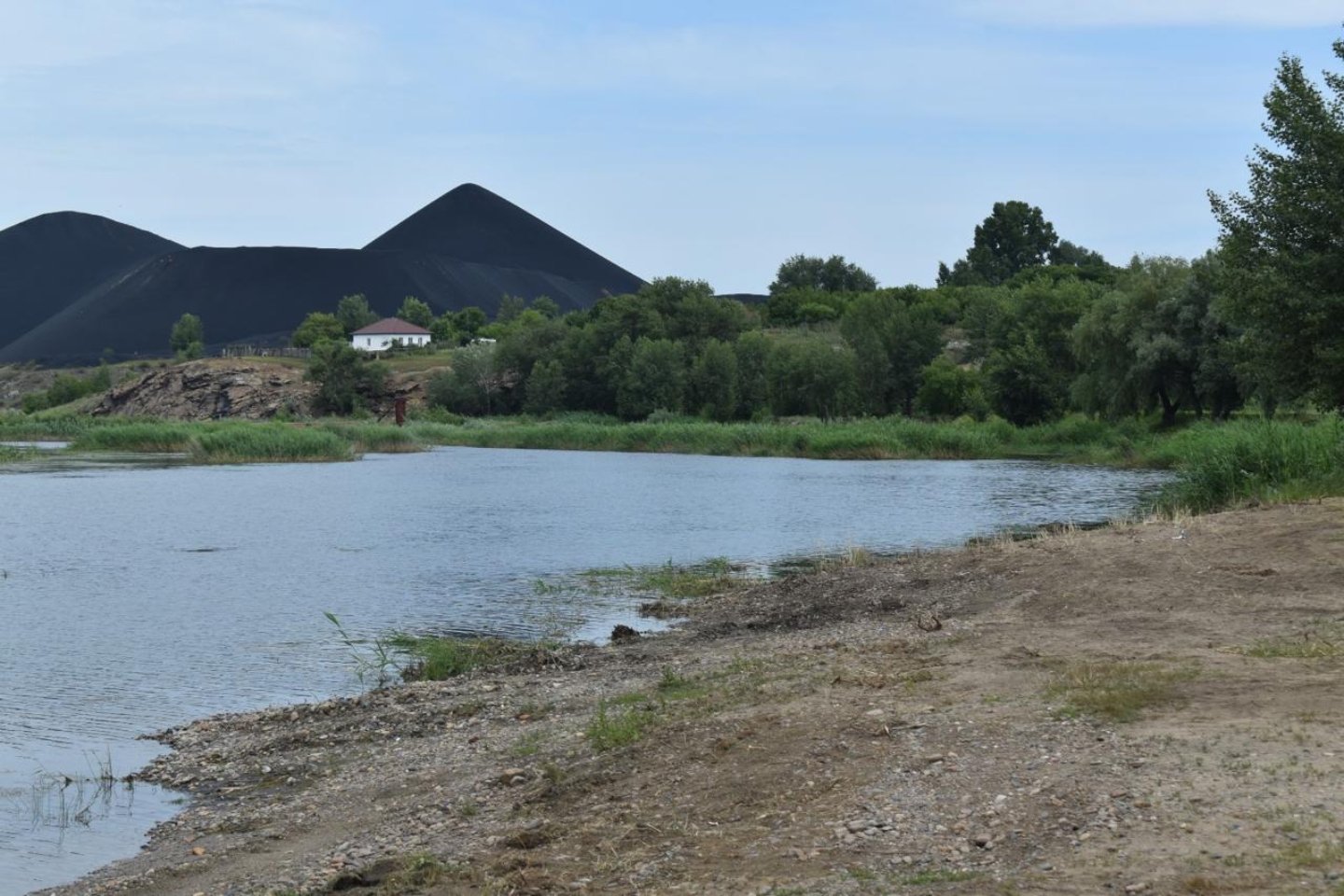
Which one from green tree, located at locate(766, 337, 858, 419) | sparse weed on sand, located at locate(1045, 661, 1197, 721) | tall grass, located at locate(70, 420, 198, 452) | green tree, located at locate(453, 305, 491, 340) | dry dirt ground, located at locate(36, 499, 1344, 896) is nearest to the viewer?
dry dirt ground, located at locate(36, 499, 1344, 896)

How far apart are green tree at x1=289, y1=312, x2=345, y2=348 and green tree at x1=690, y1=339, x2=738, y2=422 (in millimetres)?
88192

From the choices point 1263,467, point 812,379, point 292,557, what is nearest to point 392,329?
point 812,379

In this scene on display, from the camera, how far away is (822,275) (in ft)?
618

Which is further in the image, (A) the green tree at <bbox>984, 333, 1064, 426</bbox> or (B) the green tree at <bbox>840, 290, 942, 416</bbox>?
(B) the green tree at <bbox>840, 290, 942, 416</bbox>

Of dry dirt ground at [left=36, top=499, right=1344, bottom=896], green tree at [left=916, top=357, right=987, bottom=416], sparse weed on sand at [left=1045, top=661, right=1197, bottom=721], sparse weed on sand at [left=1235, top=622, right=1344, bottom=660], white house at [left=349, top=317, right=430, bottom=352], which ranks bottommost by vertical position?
dry dirt ground at [left=36, top=499, right=1344, bottom=896]

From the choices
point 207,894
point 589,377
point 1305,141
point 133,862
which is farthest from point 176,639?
point 589,377

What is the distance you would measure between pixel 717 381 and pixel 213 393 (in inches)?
2548


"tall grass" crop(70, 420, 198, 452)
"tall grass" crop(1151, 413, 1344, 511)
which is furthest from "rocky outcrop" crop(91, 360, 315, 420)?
"tall grass" crop(1151, 413, 1344, 511)

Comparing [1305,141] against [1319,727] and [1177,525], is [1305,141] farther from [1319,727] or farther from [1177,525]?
[1319,727]

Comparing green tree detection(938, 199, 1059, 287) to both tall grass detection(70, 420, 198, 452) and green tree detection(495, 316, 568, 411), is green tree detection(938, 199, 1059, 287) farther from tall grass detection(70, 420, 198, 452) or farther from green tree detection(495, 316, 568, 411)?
tall grass detection(70, 420, 198, 452)

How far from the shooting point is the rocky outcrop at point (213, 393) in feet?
465

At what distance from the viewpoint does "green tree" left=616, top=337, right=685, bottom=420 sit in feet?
357

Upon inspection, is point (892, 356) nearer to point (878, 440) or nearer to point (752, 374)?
point (752, 374)

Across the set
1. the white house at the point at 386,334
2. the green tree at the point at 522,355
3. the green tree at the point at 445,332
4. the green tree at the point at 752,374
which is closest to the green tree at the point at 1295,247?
the green tree at the point at 752,374
